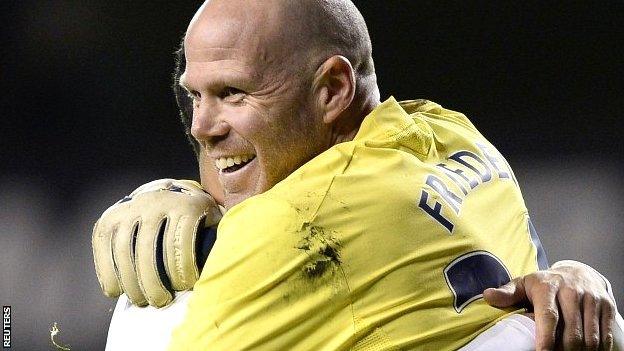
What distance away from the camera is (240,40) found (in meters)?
0.88

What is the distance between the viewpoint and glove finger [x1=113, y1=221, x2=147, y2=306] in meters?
1.05

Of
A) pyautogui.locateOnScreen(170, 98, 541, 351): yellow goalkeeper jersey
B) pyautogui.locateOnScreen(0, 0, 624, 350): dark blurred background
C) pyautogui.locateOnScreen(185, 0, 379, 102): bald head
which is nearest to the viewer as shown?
pyautogui.locateOnScreen(170, 98, 541, 351): yellow goalkeeper jersey

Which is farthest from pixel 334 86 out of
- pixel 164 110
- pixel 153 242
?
pixel 164 110

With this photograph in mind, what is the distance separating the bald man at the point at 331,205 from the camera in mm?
763

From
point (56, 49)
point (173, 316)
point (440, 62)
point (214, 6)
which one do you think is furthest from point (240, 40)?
point (56, 49)

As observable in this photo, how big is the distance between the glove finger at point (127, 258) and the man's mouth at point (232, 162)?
0.17 meters

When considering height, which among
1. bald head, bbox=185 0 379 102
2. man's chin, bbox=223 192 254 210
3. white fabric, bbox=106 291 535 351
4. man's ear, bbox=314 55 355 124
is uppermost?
bald head, bbox=185 0 379 102

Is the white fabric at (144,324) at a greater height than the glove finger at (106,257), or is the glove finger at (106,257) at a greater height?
the glove finger at (106,257)

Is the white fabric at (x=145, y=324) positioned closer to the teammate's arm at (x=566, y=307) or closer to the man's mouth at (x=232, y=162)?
the teammate's arm at (x=566, y=307)

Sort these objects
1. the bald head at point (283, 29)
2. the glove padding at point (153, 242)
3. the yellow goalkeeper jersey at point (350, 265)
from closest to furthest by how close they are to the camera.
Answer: the yellow goalkeeper jersey at point (350, 265)
the bald head at point (283, 29)
the glove padding at point (153, 242)

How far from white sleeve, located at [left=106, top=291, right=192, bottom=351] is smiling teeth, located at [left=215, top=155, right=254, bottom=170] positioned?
0.60 feet
